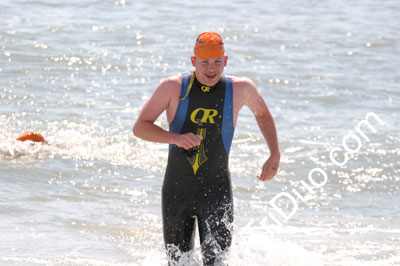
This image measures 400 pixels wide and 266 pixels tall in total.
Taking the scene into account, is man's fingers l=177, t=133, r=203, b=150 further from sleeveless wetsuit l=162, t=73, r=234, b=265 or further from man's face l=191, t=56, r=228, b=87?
man's face l=191, t=56, r=228, b=87

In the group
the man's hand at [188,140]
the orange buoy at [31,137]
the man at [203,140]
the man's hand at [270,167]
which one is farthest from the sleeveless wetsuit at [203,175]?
the orange buoy at [31,137]

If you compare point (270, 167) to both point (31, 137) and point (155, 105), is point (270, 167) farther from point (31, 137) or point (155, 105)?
point (31, 137)

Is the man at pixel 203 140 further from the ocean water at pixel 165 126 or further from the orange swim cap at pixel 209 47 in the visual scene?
the ocean water at pixel 165 126

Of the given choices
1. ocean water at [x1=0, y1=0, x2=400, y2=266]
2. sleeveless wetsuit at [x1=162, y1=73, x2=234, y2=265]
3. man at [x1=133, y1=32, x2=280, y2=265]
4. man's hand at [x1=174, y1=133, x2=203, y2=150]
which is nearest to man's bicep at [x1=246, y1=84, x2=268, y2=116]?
man at [x1=133, y1=32, x2=280, y2=265]

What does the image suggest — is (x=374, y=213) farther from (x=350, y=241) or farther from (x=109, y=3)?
(x=109, y=3)

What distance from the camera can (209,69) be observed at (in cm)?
487

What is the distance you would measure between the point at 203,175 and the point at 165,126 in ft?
22.3

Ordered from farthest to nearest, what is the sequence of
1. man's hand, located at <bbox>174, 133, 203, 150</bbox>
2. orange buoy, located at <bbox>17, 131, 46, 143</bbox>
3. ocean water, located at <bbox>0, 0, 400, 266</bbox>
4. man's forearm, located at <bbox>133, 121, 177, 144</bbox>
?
orange buoy, located at <bbox>17, 131, 46, 143</bbox> < ocean water, located at <bbox>0, 0, 400, 266</bbox> < man's forearm, located at <bbox>133, 121, 177, 144</bbox> < man's hand, located at <bbox>174, 133, 203, 150</bbox>

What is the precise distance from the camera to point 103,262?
6.53 metres

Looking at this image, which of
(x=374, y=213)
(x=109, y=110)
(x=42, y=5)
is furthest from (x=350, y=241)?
(x=42, y=5)

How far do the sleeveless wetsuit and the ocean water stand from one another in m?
0.27

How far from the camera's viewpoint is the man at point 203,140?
16.0 ft

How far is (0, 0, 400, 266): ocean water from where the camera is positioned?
7.32 metres

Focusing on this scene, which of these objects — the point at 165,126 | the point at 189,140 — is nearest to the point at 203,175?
the point at 189,140
